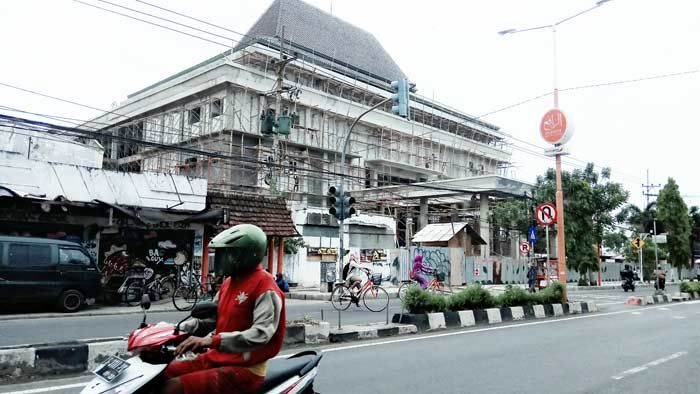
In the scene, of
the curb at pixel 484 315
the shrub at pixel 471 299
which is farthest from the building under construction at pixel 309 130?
the shrub at pixel 471 299

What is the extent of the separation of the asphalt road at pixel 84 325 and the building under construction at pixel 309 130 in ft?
38.8

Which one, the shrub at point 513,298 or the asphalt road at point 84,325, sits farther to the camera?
the shrub at point 513,298

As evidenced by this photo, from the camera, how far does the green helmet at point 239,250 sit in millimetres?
2959

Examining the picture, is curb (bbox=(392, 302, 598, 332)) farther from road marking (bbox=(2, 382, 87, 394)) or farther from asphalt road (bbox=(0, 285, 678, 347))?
road marking (bbox=(2, 382, 87, 394))

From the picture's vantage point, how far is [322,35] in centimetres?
4416

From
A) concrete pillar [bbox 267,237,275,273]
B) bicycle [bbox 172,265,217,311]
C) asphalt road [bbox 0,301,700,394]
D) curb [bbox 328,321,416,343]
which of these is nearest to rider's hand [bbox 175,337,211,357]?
asphalt road [bbox 0,301,700,394]

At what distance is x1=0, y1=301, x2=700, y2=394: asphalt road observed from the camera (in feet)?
19.3

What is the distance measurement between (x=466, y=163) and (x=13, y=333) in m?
46.5

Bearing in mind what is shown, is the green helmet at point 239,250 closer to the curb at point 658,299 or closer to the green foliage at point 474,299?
the green foliage at point 474,299

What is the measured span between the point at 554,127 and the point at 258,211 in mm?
10910

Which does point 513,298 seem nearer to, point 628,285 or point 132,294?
point 132,294

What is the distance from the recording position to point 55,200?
14.7 meters

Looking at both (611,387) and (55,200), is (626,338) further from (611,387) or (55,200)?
(55,200)

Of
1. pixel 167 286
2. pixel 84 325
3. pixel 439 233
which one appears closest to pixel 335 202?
pixel 167 286
